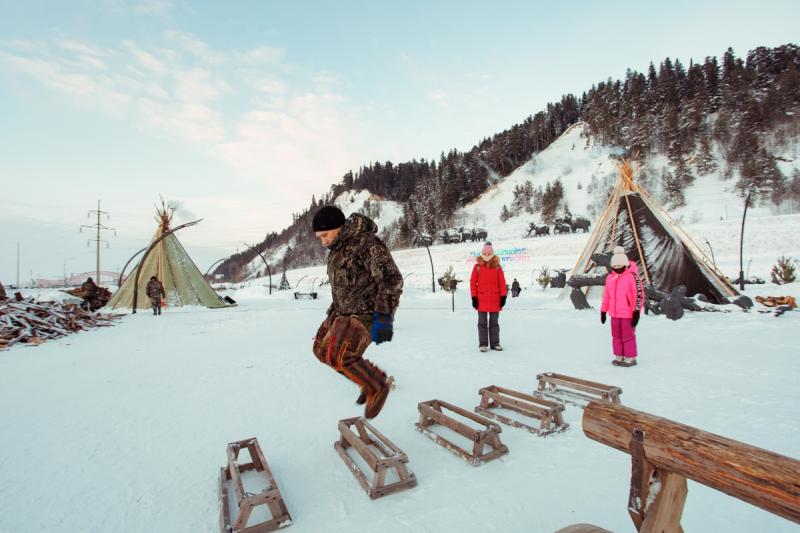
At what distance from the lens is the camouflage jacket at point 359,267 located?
125 inches

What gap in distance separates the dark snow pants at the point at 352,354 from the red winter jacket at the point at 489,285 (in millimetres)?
3992

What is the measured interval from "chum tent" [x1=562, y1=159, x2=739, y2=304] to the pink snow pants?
22.3 ft

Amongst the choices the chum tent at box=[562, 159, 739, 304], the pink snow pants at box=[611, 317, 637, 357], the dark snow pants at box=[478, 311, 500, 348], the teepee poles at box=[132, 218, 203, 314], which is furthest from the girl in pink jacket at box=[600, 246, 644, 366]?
the teepee poles at box=[132, 218, 203, 314]

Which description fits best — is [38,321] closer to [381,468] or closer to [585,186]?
[381,468]

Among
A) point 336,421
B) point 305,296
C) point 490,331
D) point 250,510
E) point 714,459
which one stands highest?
point 714,459

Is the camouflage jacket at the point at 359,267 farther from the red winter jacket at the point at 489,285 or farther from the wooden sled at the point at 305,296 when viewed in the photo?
the wooden sled at the point at 305,296

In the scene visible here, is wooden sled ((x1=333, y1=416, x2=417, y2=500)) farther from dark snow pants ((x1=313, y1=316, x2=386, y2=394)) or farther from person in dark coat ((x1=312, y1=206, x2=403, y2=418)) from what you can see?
dark snow pants ((x1=313, y1=316, x2=386, y2=394))

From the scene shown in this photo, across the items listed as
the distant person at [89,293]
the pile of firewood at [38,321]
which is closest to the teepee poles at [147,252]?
the distant person at [89,293]

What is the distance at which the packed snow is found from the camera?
239 centimetres

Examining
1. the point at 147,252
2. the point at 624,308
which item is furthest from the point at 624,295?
the point at 147,252

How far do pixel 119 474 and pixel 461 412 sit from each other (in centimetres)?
272

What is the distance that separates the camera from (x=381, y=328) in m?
3.01

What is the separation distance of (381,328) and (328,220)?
102 centimetres

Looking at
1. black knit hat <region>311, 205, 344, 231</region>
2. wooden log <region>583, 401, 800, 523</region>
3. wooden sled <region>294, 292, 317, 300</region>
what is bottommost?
wooden sled <region>294, 292, 317, 300</region>
